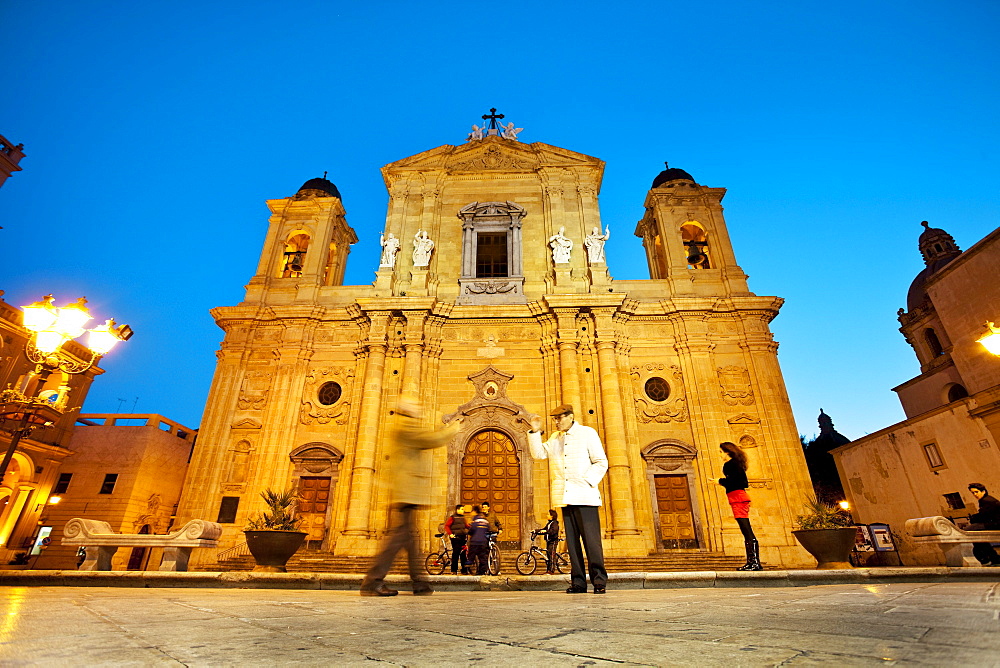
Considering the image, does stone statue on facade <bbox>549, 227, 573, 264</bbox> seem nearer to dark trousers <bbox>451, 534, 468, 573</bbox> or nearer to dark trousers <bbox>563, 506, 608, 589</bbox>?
dark trousers <bbox>451, 534, 468, 573</bbox>

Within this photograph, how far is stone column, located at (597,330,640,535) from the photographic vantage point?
13.2m

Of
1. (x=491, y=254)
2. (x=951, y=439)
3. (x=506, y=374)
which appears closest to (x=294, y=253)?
(x=491, y=254)

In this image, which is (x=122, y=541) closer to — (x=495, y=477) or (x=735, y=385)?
(x=495, y=477)

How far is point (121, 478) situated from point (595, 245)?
864 inches

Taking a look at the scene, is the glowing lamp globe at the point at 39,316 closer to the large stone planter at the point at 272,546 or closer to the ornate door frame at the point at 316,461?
the large stone planter at the point at 272,546

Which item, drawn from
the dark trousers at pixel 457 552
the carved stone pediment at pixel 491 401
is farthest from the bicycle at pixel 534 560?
the carved stone pediment at pixel 491 401

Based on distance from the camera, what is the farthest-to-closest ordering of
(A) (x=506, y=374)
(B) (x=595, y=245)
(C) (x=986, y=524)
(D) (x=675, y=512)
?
(B) (x=595, y=245) < (A) (x=506, y=374) < (D) (x=675, y=512) < (C) (x=986, y=524)

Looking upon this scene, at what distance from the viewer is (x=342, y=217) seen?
69.3 ft

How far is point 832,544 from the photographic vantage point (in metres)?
8.66

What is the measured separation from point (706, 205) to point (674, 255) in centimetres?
296

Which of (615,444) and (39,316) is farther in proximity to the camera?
(615,444)

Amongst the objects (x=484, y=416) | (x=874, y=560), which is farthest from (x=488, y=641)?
(x=874, y=560)

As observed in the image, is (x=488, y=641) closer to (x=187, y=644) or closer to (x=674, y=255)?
(x=187, y=644)

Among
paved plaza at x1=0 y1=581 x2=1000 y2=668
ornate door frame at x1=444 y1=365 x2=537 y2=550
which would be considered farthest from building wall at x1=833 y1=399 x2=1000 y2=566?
paved plaza at x1=0 y1=581 x2=1000 y2=668
